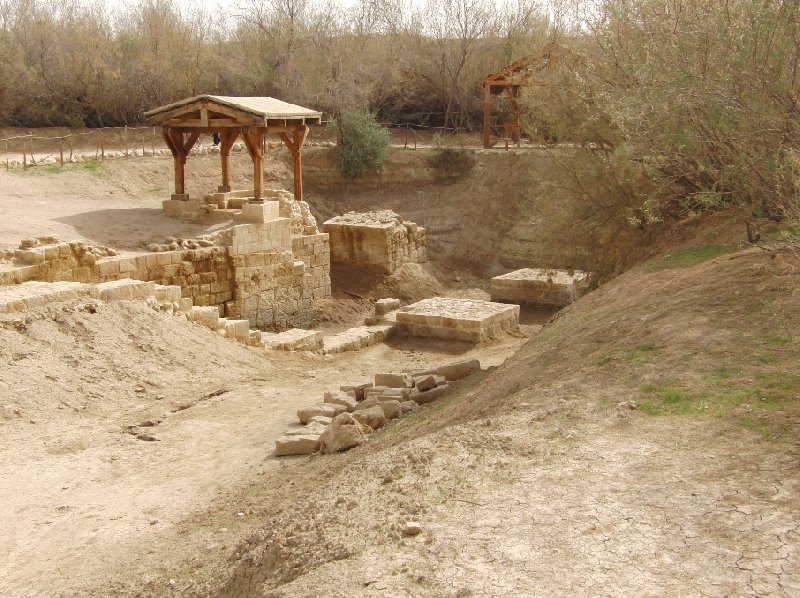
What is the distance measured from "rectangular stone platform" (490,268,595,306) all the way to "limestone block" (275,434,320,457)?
11277 millimetres

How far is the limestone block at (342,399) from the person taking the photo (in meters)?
10.2

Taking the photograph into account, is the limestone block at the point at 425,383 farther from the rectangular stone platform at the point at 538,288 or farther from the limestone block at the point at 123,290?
the rectangular stone platform at the point at 538,288

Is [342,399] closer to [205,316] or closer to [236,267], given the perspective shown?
[205,316]

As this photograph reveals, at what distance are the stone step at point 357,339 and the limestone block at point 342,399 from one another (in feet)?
15.5

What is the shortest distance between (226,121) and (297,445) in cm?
1054

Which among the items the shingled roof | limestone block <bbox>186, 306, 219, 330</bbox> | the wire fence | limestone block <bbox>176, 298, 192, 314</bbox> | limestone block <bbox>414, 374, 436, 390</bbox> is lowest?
limestone block <bbox>414, 374, 436, 390</bbox>

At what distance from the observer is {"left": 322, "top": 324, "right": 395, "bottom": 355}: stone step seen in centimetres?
1564

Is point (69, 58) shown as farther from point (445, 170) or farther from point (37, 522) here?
point (37, 522)

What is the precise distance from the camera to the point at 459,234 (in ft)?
87.9

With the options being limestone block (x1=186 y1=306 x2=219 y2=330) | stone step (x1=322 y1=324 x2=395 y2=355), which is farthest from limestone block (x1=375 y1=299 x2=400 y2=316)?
limestone block (x1=186 y1=306 x2=219 y2=330)

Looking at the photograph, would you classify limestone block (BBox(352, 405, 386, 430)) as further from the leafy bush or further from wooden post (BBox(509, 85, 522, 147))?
the leafy bush

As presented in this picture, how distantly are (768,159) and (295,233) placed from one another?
40.5 feet

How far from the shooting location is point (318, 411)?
32.4ft

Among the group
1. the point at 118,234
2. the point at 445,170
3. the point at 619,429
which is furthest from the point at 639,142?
the point at 445,170
